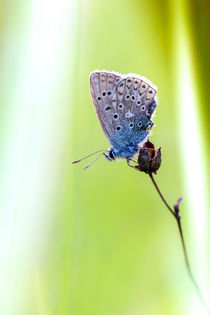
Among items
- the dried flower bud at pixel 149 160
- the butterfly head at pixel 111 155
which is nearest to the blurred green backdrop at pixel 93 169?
the butterfly head at pixel 111 155

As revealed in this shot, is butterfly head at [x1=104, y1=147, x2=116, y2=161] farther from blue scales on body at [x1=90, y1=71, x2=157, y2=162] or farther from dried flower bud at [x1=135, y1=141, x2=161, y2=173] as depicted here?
dried flower bud at [x1=135, y1=141, x2=161, y2=173]

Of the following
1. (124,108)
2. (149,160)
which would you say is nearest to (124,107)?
(124,108)

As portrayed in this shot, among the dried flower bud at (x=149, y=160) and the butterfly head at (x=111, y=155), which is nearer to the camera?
the dried flower bud at (x=149, y=160)

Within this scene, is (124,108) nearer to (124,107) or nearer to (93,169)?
(124,107)

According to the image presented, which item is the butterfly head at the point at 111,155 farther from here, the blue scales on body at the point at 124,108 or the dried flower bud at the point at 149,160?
the dried flower bud at the point at 149,160

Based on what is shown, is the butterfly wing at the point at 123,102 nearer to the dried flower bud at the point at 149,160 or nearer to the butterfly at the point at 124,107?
the butterfly at the point at 124,107

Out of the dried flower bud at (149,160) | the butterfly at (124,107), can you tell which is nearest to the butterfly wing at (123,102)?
the butterfly at (124,107)

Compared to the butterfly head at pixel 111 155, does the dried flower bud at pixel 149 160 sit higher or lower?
higher

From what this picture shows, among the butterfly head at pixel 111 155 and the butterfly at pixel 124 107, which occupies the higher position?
the butterfly at pixel 124 107
